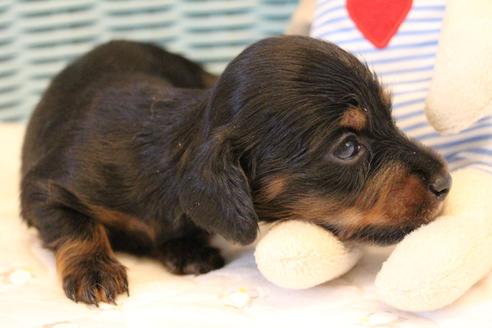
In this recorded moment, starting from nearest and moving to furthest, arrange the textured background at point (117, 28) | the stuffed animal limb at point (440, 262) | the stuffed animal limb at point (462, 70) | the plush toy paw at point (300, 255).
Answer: the stuffed animal limb at point (440, 262) < the plush toy paw at point (300, 255) < the stuffed animal limb at point (462, 70) < the textured background at point (117, 28)

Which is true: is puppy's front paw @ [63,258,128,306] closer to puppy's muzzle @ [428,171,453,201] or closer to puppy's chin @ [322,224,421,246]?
puppy's chin @ [322,224,421,246]

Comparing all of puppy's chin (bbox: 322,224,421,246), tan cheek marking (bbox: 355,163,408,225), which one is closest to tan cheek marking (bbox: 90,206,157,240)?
puppy's chin (bbox: 322,224,421,246)

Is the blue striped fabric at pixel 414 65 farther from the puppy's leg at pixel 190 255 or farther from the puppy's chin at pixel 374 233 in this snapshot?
the puppy's leg at pixel 190 255

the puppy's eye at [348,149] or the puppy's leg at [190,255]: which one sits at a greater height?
the puppy's eye at [348,149]

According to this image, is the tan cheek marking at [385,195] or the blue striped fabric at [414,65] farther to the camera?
the blue striped fabric at [414,65]

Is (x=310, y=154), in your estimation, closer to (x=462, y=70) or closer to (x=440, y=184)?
(x=440, y=184)

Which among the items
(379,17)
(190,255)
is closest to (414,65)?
(379,17)

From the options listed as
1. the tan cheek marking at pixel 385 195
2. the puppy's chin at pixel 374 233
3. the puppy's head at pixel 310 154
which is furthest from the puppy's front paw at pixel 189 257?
the tan cheek marking at pixel 385 195
